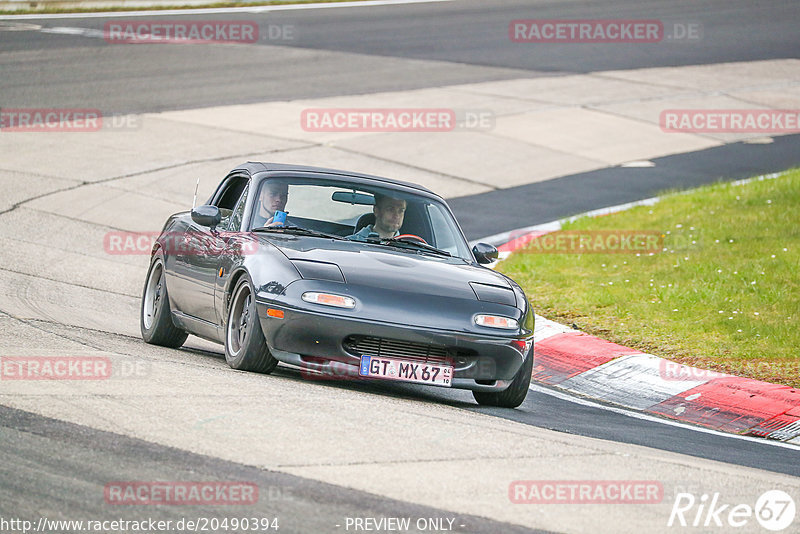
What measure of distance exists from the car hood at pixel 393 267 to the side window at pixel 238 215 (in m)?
0.60

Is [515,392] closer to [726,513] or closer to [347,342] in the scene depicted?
[347,342]

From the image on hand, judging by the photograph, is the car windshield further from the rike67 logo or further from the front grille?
the rike67 logo

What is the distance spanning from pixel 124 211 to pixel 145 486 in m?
11.6

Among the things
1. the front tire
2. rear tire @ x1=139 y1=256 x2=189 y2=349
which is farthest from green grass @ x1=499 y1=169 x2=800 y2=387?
the front tire

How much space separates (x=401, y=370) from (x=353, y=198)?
189cm

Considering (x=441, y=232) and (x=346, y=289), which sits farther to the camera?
(x=441, y=232)

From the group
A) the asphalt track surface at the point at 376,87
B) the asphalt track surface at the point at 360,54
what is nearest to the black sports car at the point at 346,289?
the asphalt track surface at the point at 376,87

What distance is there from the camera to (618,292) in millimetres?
12500

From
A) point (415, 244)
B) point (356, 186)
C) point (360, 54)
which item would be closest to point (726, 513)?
point (415, 244)

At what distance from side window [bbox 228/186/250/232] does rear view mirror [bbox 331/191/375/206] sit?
69 cm

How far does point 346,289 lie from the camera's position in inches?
301

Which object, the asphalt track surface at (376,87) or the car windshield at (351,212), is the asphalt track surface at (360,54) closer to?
the asphalt track surface at (376,87)

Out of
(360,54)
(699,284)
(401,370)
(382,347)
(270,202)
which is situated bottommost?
(699,284)

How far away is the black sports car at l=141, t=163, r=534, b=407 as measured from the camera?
24.9 feet
